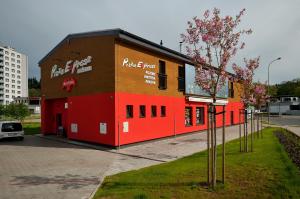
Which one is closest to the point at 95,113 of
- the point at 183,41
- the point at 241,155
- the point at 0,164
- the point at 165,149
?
the point at 165,149

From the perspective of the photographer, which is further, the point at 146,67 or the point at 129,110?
the point at 146,67

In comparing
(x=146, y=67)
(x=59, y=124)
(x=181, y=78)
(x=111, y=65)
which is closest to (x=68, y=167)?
(x=111, y=65)

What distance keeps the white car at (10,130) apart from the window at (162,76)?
11.2 m

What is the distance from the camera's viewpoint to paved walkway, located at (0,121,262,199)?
27.1 ft

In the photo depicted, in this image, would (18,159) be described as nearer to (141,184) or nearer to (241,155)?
(141,184)

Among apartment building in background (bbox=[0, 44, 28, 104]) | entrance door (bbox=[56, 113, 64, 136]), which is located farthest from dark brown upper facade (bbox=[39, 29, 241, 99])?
apartment building in background (bbox=[0, 44, 28, 104])

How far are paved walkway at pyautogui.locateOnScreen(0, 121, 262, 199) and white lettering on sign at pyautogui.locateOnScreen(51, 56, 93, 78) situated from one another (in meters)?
5.03

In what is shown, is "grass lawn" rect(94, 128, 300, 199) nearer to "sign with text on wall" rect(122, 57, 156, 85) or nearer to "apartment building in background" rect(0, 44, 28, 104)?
"sign with text on wall" rect(122, 57, 156, 85)

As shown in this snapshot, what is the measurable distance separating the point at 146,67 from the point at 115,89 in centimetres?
355

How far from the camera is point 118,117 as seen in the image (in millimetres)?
16641

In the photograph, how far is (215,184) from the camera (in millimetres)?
7879

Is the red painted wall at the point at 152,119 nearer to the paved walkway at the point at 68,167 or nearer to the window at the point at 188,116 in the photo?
the window at the point at 188,116

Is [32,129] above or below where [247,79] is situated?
below

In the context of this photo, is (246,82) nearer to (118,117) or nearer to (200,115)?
(118,117)
